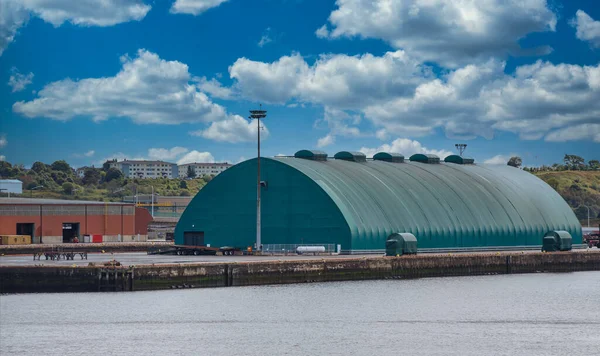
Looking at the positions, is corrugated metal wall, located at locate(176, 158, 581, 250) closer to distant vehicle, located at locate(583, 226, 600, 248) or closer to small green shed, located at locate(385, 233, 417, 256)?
small green shed, located at locate(385, 233, 417, 256)

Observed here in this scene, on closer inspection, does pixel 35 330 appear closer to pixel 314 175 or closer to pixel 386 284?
pixel 386 284

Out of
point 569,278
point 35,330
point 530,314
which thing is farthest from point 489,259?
point 35,330

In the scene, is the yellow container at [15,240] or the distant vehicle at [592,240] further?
the distant vehicle at [592,240]

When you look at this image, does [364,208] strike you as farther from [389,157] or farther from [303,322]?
[303,322]

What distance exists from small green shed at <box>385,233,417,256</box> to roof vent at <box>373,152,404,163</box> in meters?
30.1

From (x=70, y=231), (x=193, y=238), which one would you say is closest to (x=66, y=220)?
(x=70, y=231)

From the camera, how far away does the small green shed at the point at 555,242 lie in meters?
106

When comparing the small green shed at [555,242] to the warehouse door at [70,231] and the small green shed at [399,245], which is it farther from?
the warehouse door at [70,231]

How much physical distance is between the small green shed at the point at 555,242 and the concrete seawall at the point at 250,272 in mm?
6720

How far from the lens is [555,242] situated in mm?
106125

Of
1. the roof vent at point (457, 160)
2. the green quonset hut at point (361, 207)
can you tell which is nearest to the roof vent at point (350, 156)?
the green quonset hut at point (361, 207)

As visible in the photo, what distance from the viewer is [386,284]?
8025cm

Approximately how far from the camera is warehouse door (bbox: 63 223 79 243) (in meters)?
127

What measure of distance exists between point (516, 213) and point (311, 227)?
3023 centimetres
